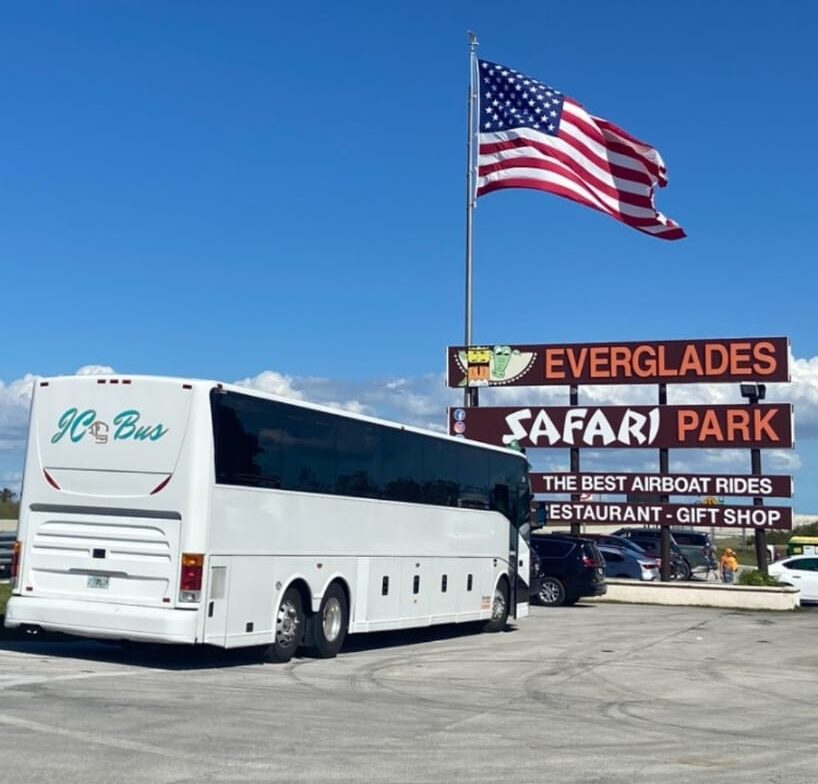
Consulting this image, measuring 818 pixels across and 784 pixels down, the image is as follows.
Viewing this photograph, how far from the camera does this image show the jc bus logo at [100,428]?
45.5 feet

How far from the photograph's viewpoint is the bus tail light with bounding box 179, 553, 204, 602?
13.5 metres

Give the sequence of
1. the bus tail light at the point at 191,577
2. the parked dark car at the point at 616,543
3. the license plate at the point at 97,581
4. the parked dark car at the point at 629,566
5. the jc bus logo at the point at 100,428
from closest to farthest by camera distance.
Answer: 1. the bus tail light at the point at 191,577
2. the jc bus logo at the point at 100,428
3. the license plate at the point at 97,581
4. the parked dark car at the point at 629,566
5. the parked dark car at the point at 616,543

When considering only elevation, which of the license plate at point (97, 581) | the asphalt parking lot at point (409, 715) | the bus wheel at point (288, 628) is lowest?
the asphalt parking lot at point (409, 715)

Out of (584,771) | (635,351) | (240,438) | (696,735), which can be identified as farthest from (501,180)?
(584,771)

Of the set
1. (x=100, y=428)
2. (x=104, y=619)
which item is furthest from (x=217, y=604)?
(x=100, y=428)

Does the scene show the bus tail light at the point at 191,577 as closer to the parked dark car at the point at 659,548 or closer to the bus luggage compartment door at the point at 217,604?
the bus luggage compartment door at the point at 217,604

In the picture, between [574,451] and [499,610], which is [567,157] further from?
[499,610]

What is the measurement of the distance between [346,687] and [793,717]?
468cm

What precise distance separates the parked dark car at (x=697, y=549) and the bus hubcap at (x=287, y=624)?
33.3 metres

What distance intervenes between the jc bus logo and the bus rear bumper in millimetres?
1906

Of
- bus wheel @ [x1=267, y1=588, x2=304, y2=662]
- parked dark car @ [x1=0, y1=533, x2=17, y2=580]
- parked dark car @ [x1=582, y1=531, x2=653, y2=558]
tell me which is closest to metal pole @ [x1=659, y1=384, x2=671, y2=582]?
parked dark car @ [x1=582, y1=531, x2=653, y2=558]

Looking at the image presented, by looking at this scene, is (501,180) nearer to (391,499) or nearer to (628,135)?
(628,135)

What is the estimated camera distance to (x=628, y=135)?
92.8 ft

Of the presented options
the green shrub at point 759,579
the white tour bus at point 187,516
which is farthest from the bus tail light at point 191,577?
the green shrub at point 759,579
